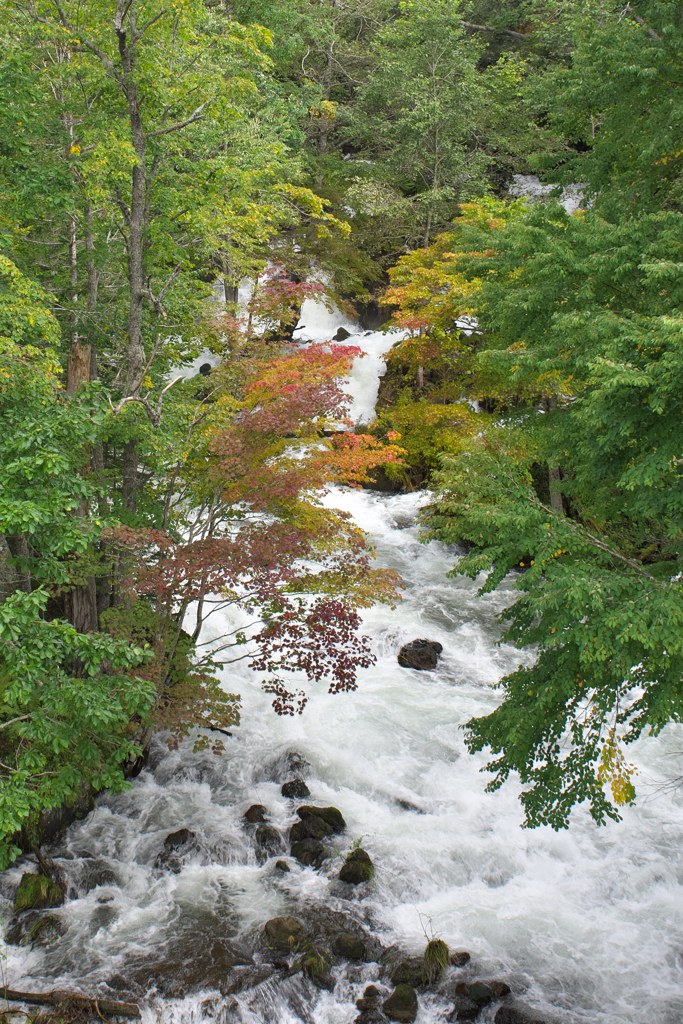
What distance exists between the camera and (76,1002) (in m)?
5.84

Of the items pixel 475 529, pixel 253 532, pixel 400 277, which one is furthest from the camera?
pixel 400 277

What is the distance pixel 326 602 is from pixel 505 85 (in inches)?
855

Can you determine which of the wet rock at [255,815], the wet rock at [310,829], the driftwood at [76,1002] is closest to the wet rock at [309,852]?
the wet rock at [310,829]

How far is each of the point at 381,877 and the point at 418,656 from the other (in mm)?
4467

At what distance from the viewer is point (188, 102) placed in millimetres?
9344

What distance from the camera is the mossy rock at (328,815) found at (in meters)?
8.41

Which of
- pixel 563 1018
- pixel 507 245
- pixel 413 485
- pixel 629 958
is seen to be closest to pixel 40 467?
A: pixel 507 245

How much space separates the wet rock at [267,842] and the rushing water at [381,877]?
10 centimetres

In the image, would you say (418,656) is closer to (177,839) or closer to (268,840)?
(268,840)

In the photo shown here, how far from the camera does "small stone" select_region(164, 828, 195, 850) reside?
8031 mm

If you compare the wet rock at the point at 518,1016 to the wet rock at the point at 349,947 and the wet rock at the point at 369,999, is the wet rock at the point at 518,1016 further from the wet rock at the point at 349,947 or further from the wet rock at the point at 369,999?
the wet rock at the point at 349,947

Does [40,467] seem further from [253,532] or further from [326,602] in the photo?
[326,602]

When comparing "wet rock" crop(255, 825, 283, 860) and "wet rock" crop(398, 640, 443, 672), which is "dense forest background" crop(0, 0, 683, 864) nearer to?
"wet rock" crop(255, 825, 283, 860)

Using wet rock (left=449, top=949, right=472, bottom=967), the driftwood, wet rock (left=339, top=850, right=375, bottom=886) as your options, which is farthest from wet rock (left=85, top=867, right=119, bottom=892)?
wet rock (left=449, top=949, right=472, bottom=967)
